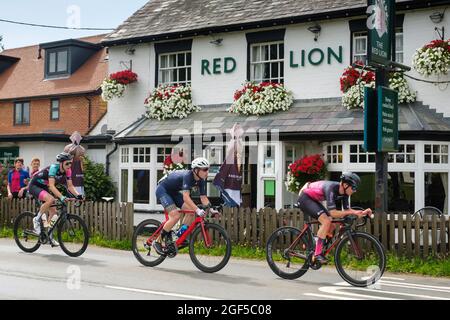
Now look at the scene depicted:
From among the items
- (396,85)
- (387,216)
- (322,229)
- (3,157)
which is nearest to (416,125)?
(396,85)

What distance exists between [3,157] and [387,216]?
17845 millimetres

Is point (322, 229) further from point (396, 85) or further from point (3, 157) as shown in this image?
point (3, 157)

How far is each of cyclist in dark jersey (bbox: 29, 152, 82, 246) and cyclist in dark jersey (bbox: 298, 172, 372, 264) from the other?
178 inches

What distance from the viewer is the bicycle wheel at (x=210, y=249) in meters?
9.68

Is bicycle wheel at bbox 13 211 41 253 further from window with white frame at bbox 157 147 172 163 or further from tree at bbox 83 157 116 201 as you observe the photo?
tree at bbox 83 157 116 201

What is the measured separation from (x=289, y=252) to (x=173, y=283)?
1785mm

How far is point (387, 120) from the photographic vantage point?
12016 millimetres

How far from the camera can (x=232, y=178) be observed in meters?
14.7

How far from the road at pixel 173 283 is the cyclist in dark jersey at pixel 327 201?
739 millimetres

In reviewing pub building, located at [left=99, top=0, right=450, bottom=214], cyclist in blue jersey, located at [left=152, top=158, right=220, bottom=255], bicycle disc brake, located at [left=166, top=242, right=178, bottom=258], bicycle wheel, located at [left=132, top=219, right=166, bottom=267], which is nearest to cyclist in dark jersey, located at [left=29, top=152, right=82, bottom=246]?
bicycle wheel, located at [left=132, top=219, right=166, bottom=267]

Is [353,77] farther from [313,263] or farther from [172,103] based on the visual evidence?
[313,263]

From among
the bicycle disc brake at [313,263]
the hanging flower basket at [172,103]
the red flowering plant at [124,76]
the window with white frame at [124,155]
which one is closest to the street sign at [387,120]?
the bicycle disc brake at [313,263]

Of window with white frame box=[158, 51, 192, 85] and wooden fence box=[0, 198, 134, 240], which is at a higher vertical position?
window with white frame box=[158, 51, 192, 85]

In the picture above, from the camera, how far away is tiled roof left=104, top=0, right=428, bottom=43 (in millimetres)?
17156
